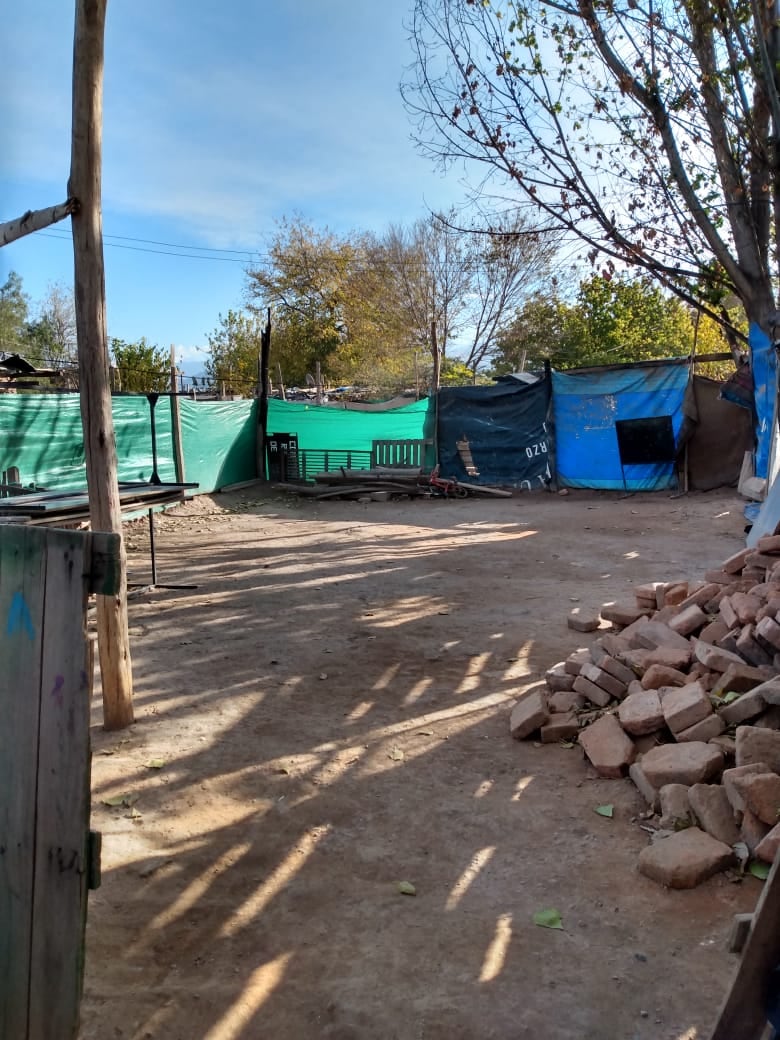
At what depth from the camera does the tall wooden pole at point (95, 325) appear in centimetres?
362

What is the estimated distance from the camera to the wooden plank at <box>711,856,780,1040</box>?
1.32 meters

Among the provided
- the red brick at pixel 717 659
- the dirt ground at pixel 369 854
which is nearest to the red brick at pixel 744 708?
the red brick at pixel 717 659

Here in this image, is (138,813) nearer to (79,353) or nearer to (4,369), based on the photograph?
(79,353)

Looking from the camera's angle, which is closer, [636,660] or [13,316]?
[636,660]

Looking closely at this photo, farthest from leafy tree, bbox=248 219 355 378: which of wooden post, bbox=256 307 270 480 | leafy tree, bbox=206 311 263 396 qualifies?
wooden post, bbox=256 307 270 480

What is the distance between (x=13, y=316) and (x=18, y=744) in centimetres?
4135

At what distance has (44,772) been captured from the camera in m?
1.59

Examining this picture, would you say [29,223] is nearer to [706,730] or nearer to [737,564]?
[706,730]

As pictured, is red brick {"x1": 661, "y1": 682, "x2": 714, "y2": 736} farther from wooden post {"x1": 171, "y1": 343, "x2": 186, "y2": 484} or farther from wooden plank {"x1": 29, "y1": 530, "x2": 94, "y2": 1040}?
wooden post {"x1": 171, "y1": 343, "x2": 186, "y2": 484}

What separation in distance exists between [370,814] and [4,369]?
8064 millimetres

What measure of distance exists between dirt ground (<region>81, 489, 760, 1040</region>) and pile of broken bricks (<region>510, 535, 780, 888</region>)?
12 centimetres

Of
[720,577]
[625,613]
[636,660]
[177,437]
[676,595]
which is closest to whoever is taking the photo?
[636,660]

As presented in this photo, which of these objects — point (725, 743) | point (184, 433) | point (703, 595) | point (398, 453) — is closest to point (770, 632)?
point (725, 743)

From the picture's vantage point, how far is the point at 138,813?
3.23 m
